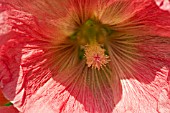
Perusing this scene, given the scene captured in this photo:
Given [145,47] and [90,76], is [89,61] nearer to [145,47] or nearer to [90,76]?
[90,76]

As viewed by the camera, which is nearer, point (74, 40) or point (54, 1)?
point (54, 1)

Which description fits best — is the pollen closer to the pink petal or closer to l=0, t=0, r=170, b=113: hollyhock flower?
l=0, t=0, r=170, b=113: hollyhock flower

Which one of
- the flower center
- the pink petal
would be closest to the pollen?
the flower center

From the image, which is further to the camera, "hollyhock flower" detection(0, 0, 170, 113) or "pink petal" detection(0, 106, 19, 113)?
"pink petal" detection(0, 106, 19, 113)

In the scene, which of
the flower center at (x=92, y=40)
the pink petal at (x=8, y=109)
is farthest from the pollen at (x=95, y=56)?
the pink petal at (x=8, y=109)

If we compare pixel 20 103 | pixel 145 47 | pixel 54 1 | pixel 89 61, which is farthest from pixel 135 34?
pixel 20 103

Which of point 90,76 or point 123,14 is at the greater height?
point 123,14

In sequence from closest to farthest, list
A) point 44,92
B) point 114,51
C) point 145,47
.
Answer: point 44,92, point 145,47, point 114,51
